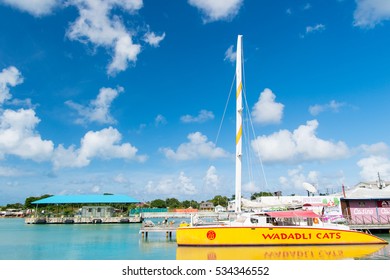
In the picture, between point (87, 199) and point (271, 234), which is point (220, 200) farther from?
point (271, 234)

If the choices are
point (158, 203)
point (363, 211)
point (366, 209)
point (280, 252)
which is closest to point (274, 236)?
point (280, 252)

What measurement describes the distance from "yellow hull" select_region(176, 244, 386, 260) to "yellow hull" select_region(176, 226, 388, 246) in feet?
0.99

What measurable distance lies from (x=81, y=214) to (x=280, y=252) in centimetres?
5019

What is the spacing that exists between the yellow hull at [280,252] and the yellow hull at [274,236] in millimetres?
301

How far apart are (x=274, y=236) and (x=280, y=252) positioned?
3.60 feet

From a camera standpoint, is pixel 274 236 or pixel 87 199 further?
pixel 87 199

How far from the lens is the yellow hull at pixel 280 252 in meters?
18.1

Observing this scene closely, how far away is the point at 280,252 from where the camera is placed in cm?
1900

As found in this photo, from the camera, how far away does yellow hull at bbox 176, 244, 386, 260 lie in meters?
18.1

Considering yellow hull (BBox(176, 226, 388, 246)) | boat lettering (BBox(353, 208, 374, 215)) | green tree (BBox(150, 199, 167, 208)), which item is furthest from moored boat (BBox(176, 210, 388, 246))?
green tree (BBox(150, 199, 167, 208))

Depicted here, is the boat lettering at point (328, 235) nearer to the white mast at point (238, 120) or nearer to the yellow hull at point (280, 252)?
the yellow hull at point (280, 252)

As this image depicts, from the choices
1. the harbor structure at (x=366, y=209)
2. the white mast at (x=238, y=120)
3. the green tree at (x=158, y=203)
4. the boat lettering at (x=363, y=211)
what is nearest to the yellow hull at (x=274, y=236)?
the white mast at (x=238, y=120)

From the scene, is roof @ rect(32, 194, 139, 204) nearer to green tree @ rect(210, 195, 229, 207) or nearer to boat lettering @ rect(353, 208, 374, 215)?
boat lettering @ rect(353, 208, 374, 215)
